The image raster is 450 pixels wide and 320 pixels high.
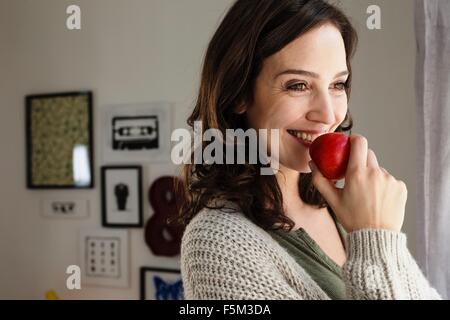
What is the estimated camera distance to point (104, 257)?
2453 mm

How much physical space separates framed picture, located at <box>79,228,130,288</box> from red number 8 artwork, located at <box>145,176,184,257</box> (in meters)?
0.17

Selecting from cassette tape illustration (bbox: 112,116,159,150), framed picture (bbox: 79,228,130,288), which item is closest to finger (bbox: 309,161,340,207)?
cassette tape illustration (bbox: 112,116,159,150)

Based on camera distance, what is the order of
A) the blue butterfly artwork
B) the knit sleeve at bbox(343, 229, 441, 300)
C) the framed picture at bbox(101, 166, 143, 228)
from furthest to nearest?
1. the framed picture at bbox(101, 166, 143, 228)
2. the blue butterfly artwork
3. the knit sleeve at bbox(343, 229, 441, 300)

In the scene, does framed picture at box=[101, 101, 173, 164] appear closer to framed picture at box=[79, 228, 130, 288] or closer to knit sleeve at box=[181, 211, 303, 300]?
framed picture at box=[79, 228, 130, 288]

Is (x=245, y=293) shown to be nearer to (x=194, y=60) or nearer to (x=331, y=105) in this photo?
(x=331, y=105)

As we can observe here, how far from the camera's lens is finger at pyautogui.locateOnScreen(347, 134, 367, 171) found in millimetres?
678

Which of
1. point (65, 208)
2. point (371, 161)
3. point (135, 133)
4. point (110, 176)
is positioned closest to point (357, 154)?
point (371, 161)

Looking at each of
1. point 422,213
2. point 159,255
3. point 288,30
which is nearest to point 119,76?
point 159,255

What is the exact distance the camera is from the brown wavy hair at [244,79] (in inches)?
28.2

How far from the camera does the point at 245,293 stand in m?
0.62

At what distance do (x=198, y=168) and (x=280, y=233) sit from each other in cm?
17

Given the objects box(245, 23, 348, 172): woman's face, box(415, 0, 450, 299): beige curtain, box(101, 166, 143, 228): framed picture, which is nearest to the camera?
box(245, 23, 348, 172): woman's face

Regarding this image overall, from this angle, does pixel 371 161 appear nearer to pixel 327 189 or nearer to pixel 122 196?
pixel 327 189

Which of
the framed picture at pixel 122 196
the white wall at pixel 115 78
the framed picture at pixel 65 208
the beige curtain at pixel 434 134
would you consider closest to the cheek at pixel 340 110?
the beige curtain at pixel 434 134
